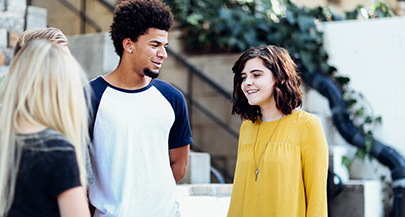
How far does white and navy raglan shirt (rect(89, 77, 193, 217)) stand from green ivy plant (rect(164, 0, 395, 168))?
3936 mm

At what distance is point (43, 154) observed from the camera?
132cm

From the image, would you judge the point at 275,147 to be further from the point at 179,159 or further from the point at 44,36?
the point at 44,36

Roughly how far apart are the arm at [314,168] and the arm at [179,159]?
61 centimetres

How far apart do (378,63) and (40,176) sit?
207 inches

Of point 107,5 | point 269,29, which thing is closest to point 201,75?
point 269,29

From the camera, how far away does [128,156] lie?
1994mm

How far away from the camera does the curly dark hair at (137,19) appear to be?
2201 mm

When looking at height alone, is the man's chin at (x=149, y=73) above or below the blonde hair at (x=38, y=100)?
above

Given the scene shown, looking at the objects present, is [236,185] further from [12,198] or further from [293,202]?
[12,198]

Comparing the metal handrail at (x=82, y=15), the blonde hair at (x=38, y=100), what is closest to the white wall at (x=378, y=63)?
the metal handrail at (x=82, y=15)

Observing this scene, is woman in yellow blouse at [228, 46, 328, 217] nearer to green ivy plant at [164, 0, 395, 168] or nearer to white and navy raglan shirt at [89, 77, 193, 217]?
white and navy raglan shirt at [89, 77, 193, 217]

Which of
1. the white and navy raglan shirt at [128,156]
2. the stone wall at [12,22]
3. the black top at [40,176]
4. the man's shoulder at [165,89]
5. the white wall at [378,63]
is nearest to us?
the black top at [40,176]

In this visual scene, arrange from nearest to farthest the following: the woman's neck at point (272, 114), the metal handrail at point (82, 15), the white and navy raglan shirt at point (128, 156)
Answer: the white and navy raglan shirt at point (128, 156), the woman's neck at point (272, 114), the metal handrail at point (82, 15)

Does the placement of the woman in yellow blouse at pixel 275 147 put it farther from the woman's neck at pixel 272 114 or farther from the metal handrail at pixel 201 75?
the metal handrail at pixel 201 75
